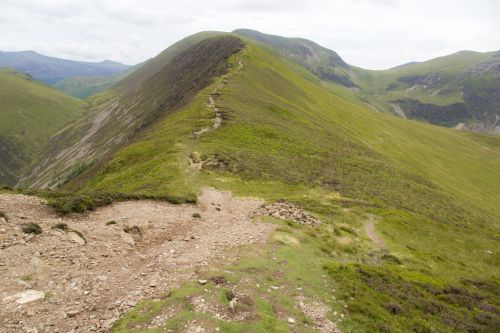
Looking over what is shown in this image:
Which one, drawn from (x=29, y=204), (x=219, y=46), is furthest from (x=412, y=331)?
(x=219, y=46)

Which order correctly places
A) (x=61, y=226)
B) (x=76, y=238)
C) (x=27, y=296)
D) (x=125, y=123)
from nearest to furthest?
1. (x=27, y=296)
2. (x=76, y=238)
3. (x=61, y=226)
4. (x=125, y=123)

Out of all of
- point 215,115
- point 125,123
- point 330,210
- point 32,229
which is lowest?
point 125,123

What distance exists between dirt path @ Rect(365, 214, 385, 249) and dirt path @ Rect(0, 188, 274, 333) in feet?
41.4

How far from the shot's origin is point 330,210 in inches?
1553

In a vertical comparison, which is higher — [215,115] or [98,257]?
[215,115]

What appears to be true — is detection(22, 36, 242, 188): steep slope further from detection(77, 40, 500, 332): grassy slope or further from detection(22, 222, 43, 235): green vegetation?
detection(22, 222, 43, 235): green vegetation

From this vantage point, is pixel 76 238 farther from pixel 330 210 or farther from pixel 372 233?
pixel 372 233

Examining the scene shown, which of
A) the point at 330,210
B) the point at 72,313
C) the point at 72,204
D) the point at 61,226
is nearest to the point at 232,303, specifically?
the point at 72,313

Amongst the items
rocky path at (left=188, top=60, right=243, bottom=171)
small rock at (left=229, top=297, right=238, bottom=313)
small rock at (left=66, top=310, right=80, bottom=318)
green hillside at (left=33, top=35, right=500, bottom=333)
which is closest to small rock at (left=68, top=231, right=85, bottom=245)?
small rock at (left=66, top=310, right=80, bottom=318)

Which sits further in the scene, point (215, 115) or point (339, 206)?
point (215, 115)

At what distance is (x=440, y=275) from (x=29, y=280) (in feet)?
97.6

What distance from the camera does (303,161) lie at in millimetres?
60062

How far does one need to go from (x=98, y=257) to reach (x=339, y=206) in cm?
3107

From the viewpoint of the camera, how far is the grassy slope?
64.2ft
